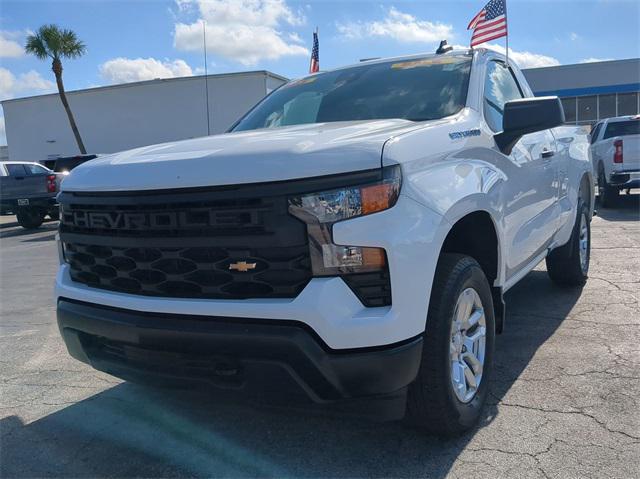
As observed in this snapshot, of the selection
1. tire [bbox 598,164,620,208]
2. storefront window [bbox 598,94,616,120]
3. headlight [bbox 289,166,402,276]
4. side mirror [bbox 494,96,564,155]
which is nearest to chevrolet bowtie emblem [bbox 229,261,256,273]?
headlight [bbox 289,166,402,276]

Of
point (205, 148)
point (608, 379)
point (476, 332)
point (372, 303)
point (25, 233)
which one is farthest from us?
point (25, 233)

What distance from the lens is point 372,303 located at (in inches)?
89.2

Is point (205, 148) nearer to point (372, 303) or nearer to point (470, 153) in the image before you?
point (372, 303)

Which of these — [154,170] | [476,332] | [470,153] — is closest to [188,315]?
[154,170]

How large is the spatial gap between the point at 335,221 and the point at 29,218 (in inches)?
609

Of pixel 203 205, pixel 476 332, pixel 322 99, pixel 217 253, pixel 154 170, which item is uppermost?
pixel 322 99

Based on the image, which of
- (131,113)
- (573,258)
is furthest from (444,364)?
(131,113)

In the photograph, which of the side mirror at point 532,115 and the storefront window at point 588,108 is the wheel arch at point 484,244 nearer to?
the side mirror at point 532,115

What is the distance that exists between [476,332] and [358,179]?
118cm

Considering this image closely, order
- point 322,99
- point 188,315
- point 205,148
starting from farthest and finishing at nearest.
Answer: point 322,99 < point 205,148 < point 188,315

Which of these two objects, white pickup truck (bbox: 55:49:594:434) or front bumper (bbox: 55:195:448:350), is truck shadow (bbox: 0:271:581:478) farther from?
front bumper (bbox: 55:195:448:350)

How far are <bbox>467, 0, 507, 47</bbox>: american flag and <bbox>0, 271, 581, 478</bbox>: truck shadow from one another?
7.02 meters

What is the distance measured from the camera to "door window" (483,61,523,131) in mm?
3576

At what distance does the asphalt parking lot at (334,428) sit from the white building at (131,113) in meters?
24.8
